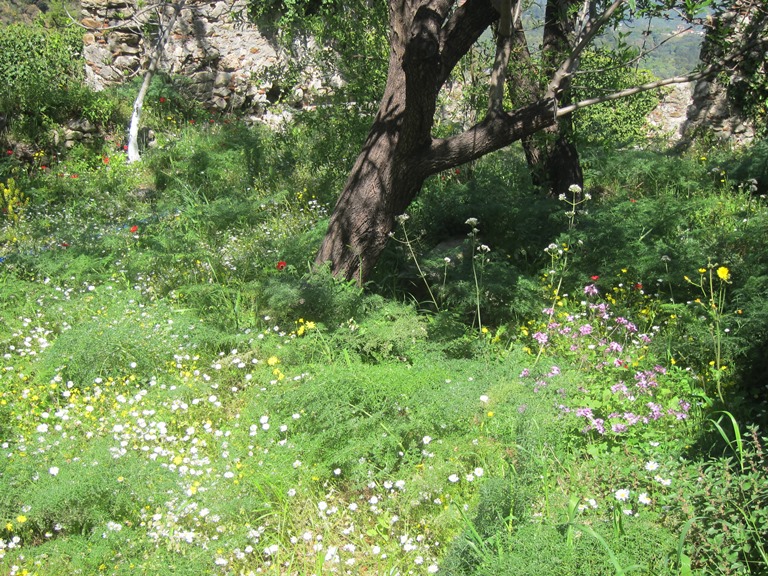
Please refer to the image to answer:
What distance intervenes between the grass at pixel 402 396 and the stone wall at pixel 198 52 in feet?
17.5

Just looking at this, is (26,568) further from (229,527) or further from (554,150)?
(554,150)

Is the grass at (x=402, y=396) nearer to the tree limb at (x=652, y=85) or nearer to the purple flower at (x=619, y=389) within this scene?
the purple flower at (x=619, y=389)

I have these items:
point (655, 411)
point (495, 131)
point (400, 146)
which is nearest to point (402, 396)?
point (655, 411)

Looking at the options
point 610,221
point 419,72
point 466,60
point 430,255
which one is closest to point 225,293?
point 430,255

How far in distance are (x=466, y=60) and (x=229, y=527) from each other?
5.49m

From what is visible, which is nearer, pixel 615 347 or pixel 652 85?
pixel 615 347

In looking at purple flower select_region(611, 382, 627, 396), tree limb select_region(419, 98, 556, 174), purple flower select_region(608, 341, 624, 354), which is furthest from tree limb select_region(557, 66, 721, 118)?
purple flower select_region(611, 382, 627, 396)

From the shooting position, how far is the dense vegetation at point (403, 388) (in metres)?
2.90

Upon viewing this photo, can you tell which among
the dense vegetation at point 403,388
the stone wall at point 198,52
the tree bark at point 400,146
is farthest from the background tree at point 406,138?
the stone wall at point 198,52

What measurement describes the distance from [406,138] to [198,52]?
7774mm

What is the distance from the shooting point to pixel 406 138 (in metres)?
5.04

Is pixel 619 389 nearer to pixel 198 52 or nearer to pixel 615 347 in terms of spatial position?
pixel 615 347

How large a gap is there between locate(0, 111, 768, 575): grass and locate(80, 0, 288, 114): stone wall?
5.34m

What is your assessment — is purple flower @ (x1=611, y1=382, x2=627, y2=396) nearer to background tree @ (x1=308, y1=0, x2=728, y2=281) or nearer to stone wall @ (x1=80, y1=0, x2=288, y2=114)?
background tree @ (x1=308, y1=0, x2=728, y2=281)
